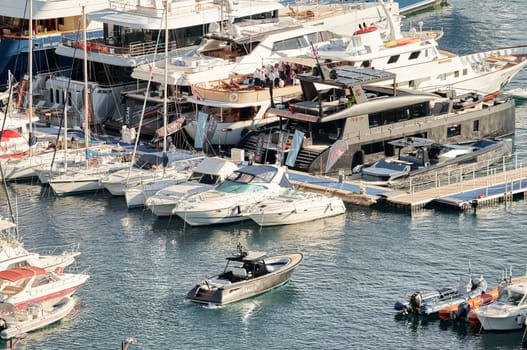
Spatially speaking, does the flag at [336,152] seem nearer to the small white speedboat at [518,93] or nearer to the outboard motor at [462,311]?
the small white speedboat at [518,93]

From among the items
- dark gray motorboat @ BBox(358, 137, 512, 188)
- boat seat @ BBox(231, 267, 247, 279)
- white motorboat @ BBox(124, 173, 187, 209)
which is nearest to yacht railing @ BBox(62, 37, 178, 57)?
white motorboat @ BBox(124, 173, 187, 209)

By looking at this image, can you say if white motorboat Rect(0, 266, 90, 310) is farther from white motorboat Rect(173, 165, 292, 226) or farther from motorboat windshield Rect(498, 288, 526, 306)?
motorboat windshield Rect(498, 288, 526, 306)

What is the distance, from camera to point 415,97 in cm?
7700

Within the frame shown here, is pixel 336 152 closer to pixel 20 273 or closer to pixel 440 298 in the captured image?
pixel 440 298

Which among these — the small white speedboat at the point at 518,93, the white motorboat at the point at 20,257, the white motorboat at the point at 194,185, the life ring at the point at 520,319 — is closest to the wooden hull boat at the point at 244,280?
the white motorboat at the point at 20,257

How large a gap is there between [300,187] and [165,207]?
23.4ft

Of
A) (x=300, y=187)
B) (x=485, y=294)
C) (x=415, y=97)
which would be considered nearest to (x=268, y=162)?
(x=300, y=187)

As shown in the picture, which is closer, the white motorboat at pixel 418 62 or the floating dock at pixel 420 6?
the white motorboat at pixel 418 62

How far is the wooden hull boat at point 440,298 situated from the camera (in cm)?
5353

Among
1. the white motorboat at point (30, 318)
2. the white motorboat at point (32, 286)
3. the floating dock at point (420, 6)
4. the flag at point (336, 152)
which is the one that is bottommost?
the white motorboat at point (30, 318)

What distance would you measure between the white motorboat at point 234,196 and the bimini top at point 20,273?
462 inches

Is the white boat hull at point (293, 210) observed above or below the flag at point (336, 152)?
below

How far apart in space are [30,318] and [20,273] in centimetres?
184

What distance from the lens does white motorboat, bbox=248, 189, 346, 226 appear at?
214 feet
